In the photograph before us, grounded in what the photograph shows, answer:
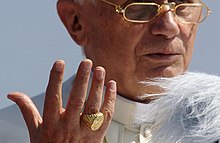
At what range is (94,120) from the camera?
7.40 ft

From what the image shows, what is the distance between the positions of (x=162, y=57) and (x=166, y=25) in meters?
0.10

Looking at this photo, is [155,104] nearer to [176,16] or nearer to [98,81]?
[98,81]

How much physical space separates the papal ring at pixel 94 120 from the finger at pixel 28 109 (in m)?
0.13

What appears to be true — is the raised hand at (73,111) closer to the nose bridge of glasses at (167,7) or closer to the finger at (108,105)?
the finger at (108,105)

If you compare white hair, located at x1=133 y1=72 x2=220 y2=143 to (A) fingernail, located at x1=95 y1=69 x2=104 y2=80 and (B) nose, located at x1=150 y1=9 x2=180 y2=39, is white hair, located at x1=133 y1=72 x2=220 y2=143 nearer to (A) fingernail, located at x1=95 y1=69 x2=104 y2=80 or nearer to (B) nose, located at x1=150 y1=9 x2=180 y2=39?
(A) fingernail, located at x1=95 y1=69 x2=104 y2=80

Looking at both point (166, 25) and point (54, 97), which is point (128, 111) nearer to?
point (166, 25)

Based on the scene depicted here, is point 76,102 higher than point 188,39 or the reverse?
higher

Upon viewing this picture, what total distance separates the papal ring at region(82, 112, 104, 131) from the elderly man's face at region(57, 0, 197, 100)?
1.75 ft

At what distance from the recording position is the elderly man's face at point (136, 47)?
9.57 ft

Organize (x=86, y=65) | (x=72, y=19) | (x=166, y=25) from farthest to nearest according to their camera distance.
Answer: (x=72, y=19)
(x=166, y=25)
(x=86, y=65)

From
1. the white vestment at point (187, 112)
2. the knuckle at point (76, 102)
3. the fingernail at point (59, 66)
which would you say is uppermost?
the fingernail at point (59, 66)

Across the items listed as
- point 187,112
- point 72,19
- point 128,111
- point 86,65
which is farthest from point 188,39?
point 86,65

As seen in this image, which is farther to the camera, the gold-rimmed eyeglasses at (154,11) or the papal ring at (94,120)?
the gold-rimmed eyeglasses at (154,11)

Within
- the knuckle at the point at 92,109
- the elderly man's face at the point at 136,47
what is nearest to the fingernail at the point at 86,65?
the knuckle at the point at 92,109
